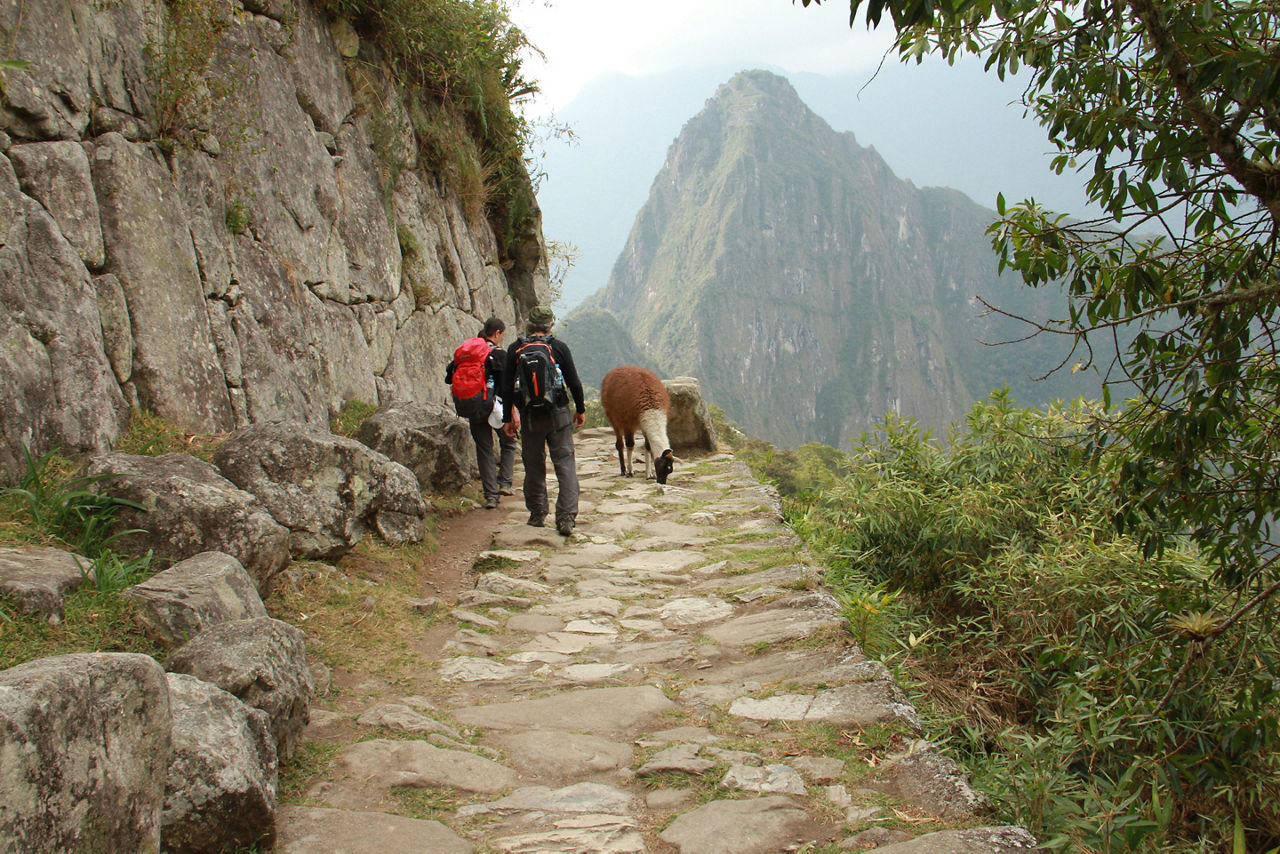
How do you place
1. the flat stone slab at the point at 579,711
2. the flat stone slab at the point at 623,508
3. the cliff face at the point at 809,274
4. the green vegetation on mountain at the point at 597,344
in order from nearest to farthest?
1. the flat stone slab at the point at 579,711
2. the flat stone slab at the point at 623,508
3. the green vegetation on mountain at the point at 597,344
4. the cliff face at the point at 809,274

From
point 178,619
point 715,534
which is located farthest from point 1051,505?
point 178,619

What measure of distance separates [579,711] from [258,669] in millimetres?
1392

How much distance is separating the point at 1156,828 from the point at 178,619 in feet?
11.1

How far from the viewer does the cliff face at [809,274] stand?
128750 mm

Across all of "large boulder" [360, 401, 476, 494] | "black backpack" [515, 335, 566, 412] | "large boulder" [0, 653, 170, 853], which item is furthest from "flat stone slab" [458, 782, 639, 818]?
"large boulder" [360, 401, 476, 494]

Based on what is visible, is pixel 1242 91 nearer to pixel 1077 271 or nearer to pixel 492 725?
pixel 1077 271

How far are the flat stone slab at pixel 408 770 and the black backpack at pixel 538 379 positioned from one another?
3.67 m

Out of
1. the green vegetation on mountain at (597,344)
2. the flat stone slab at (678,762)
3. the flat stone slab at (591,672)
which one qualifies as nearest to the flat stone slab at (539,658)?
the flat stone slab at (591,672)

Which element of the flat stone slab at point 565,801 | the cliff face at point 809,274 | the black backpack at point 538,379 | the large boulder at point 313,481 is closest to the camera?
the flat stone slab at point 565,801

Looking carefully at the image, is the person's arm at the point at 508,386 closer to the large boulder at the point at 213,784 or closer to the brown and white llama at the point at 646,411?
the brown and white llama at the point at 646,411

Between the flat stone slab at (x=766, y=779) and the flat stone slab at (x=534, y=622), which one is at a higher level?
the flat stone slab at (x=534, y=622)

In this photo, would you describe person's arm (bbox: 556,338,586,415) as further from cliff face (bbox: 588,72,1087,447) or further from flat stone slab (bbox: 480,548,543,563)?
cliff face (bbox: 588,72,1087,447)

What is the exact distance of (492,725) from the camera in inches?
139

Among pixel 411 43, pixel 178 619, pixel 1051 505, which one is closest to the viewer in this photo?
pixel 178 619
